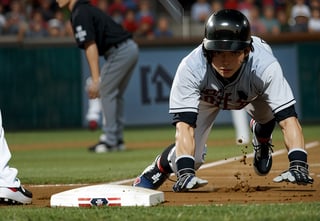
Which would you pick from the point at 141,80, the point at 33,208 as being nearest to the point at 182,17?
the point at 141,80

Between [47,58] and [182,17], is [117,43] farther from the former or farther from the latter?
[182,17]

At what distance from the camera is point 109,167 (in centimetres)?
973

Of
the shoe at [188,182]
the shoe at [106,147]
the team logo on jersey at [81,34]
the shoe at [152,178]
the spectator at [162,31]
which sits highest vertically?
the team logo on jersey at [81,34]

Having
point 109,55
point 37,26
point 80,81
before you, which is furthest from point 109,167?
point 37,26

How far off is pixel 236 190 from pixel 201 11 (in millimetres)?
13572

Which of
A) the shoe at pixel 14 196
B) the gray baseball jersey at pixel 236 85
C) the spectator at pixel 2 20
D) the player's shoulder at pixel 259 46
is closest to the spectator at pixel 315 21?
the spectator at pixel 2 20

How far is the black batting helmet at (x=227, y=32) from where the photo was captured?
19.8 feet

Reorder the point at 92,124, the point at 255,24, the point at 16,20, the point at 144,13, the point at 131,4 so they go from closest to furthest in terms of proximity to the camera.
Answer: the point at 92,124 → the point at 255,24 → the point at 16,20 → the point at 144,13 → the point at 131,4

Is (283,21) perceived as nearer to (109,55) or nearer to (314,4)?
(314,4)

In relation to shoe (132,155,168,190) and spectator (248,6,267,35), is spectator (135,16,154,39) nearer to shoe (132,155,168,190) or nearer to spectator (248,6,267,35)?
spectator (248,6,267,35)

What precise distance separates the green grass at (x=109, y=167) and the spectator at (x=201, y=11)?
3402mm

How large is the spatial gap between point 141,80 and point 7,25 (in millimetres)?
3553

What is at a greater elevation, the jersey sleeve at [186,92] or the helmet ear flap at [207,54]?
the helmet ear flap at [207,54]

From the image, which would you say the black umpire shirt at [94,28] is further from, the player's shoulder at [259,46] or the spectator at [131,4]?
the spectator at [131,4]
